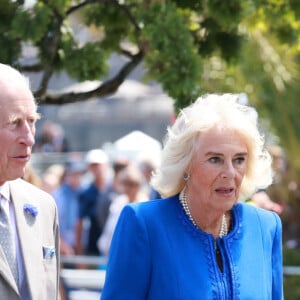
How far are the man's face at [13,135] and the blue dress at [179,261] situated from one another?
0.68m

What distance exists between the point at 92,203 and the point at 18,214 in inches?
379

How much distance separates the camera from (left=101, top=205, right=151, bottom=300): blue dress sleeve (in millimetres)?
4375

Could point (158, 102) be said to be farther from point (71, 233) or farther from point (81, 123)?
point (71, 233)

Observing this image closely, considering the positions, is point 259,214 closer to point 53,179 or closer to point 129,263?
point 129,263

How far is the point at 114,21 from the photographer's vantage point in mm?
6254

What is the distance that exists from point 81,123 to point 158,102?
3042mm

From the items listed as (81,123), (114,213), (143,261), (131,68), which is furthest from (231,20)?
(81,123)

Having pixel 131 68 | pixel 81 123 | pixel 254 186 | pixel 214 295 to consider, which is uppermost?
pixel 131 68

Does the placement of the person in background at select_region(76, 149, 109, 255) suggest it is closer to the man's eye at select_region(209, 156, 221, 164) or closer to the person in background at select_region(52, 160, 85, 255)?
the person in background at select_region(52, 160, 85, 255)

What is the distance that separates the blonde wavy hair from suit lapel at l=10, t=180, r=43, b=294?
0.68m

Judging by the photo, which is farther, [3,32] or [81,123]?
[81,123]

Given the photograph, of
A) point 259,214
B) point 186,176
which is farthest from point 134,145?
point 186,176

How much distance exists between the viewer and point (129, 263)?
4379mm

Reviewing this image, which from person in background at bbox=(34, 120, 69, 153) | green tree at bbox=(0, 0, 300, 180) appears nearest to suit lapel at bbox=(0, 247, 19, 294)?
green tree at bbox=(0, 0, 300, 180)
